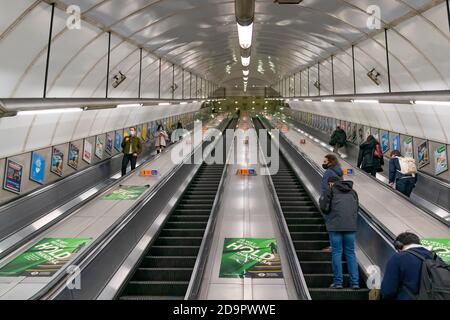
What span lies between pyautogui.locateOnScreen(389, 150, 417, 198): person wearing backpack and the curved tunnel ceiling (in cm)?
302

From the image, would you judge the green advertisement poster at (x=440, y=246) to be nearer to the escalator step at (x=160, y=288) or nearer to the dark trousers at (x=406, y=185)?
the dark trousers at (x=406, y=185)

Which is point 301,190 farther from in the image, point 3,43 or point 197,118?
point 197,118

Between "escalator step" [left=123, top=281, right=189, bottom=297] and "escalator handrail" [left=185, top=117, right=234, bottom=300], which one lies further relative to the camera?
"escalator step" [left=123, top=281, right=189, bottom=297]

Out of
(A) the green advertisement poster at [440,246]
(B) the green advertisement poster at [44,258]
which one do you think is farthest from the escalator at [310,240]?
(B) the green advertisement poster at [44,258]

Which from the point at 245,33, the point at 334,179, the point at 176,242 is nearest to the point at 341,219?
the point at 334,179

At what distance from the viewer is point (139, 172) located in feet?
32.3

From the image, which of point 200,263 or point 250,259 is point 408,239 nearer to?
point 250,259

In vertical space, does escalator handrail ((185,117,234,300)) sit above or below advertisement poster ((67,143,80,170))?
below

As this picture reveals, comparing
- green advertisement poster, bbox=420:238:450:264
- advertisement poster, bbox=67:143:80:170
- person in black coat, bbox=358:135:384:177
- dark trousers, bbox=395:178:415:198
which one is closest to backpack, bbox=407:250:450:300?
green advertisement poster, bbox=420:238:450:264

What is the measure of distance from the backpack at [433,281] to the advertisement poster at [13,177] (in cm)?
785

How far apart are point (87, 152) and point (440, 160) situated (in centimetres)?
1093

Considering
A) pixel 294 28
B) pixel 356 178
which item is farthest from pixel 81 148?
pixel 356 178

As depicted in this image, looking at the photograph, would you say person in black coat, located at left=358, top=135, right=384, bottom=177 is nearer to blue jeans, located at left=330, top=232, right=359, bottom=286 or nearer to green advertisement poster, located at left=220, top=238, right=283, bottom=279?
green advertisement poster, located at left=220, top=238, right=283, bottom=279

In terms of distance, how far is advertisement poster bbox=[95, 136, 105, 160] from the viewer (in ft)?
35.3
